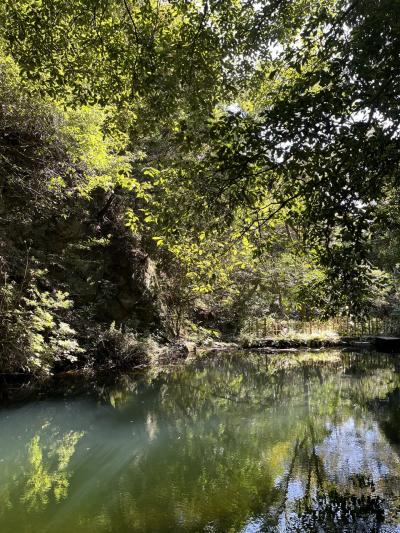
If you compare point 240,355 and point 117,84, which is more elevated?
point 117,84

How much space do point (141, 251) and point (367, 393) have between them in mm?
9376

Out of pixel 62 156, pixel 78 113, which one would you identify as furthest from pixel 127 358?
pixel 78 113

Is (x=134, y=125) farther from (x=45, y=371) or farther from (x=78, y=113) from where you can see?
(x=45, y=371)

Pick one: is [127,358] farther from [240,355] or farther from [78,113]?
[78,113]

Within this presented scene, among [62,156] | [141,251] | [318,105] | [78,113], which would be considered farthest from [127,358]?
[318,105]

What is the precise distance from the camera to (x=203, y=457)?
630 centimetres

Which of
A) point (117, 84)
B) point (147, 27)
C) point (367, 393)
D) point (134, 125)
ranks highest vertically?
point (147, 27)

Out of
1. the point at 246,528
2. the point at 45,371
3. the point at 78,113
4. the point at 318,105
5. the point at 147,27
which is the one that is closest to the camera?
the point at 318,105

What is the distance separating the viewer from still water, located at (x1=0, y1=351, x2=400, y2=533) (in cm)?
446

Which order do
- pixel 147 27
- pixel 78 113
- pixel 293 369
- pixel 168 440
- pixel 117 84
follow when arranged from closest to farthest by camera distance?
pixel 147 27
pixel 117 84
pixel 168 440
pixel 78 113
pixel 293 369

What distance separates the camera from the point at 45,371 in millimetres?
10719

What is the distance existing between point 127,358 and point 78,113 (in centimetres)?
696

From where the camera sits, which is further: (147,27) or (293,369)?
(293,369)

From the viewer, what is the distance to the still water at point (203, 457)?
14.6 feet
